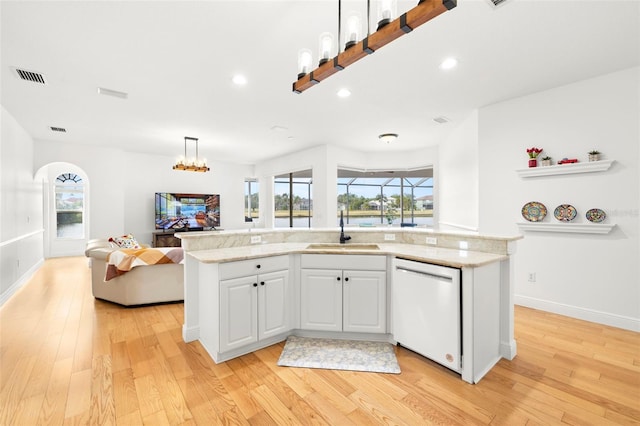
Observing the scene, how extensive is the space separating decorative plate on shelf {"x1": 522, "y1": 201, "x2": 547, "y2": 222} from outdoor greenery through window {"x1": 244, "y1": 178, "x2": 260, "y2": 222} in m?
7.36

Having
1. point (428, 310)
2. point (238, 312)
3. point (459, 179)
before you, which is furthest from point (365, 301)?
point (459, 179)

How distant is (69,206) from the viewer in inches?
288

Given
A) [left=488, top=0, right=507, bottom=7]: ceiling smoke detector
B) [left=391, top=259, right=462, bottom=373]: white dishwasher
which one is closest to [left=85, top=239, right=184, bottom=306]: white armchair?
[left=391, top=259, right=462, bottom=373]: white dishwasher

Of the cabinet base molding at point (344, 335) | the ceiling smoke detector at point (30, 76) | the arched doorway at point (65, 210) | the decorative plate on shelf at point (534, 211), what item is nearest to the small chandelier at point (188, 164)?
the ceiling smoke detector at point (30, 76)

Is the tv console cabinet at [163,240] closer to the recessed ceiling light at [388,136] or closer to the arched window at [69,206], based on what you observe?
the arched window at [69,206]

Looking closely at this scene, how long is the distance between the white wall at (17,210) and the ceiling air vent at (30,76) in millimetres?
1521

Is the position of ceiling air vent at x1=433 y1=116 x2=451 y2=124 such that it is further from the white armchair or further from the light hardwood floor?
the white armchair

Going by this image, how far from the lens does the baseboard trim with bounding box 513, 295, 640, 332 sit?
301 cm

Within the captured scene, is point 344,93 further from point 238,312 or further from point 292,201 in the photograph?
point 292,201

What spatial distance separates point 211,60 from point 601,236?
15.1 ft

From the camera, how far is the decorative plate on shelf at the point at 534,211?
352 cm

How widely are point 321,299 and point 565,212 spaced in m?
3.09

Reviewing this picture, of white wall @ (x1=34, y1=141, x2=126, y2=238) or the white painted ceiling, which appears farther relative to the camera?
white wall @ (x1=34, y1=141, x2=126, y2=238)

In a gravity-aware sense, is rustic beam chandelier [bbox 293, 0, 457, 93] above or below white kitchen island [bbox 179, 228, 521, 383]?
above
